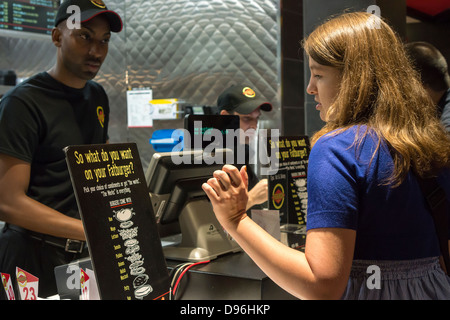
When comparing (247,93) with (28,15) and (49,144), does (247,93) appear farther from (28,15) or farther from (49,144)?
(28,15)

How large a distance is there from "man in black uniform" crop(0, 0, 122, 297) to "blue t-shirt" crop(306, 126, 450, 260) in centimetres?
116

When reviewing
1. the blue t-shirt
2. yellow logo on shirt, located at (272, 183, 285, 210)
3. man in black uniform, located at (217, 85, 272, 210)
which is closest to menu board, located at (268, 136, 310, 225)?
yellow logo on shirt, located at (272, 183, 285, 210)

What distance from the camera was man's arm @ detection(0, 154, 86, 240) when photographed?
6.29 ft

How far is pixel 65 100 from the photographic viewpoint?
225cm

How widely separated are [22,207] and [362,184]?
1.42 m

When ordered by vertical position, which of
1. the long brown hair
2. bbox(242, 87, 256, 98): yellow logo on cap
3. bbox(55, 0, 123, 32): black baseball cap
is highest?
bbox(55, 0, 123, 32): black baseball cap

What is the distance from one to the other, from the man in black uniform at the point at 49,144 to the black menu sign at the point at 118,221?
60cm

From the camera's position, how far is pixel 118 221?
1321 millimetres

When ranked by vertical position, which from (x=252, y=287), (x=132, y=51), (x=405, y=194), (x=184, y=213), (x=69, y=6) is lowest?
(x=252, y=287)

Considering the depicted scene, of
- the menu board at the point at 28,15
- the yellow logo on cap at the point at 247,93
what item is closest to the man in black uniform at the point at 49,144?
the yellow logo on cap at the point at 247,93

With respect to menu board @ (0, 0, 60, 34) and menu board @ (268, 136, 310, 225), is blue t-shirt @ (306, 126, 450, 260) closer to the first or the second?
menu board @ (268, 136, 310, 225)
